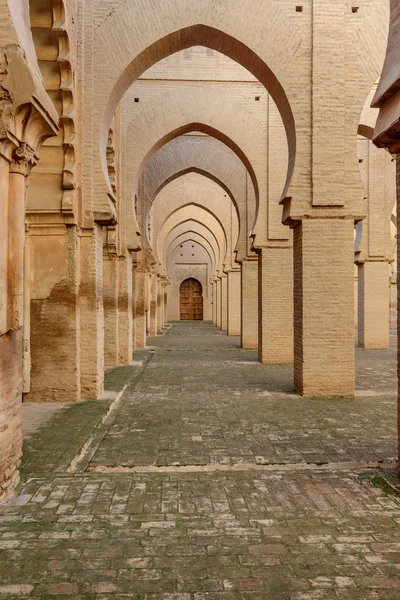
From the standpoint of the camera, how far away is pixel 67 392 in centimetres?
734

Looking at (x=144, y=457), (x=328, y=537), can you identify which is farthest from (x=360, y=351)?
(x=328, y=537)

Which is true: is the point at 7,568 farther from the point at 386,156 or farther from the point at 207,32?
the point at 386,156

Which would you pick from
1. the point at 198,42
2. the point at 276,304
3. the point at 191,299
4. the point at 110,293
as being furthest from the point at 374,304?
the point at 191,299

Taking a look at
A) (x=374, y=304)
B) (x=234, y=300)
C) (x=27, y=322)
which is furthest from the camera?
(x=234, y=300)

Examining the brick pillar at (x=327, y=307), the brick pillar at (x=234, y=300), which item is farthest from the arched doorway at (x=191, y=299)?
the brick pillar at (x=327, y=307)

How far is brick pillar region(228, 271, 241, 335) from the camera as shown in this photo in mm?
21219

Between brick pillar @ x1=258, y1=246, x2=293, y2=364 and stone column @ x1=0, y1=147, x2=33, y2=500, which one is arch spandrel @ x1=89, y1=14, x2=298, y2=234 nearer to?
brick pillar @ x1=258, y1=246, x2=293, y2=364

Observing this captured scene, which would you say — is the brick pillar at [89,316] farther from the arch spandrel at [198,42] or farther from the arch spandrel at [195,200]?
the arch spandrel at [195,200]

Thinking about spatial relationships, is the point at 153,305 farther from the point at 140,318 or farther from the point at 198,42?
the point at 198,42

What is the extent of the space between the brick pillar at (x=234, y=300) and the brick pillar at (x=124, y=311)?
9.77 metres

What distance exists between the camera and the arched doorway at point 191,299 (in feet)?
134

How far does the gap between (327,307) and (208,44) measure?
4882mm

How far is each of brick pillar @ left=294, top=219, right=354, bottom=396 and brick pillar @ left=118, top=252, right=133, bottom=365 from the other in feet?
15.9

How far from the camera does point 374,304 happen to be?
15766 millimetres
